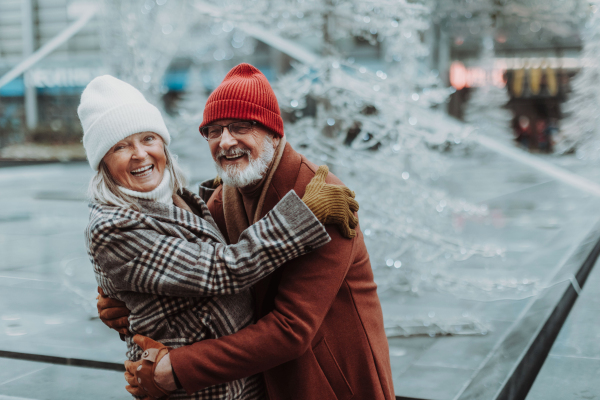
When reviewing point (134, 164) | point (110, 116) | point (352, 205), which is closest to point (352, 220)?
point (352, 205)

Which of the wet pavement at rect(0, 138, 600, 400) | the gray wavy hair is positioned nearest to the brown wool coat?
the gray wavy hair

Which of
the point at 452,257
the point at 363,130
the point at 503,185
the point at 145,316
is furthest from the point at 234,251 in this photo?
the point at 503,185

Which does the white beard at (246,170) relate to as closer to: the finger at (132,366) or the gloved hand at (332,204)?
the gloved hand at (332,204)

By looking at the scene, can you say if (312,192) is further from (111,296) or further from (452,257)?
(452,257)

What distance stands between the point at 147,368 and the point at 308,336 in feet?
1.66

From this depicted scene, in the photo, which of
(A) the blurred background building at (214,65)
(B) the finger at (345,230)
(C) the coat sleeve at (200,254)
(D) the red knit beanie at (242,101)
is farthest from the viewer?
(A) the blurred background building at (214,65)

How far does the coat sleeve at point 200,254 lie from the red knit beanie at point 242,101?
37 centimetres

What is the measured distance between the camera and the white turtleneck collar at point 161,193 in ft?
6.41

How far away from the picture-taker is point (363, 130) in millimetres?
5047

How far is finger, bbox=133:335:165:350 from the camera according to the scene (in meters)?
1.84

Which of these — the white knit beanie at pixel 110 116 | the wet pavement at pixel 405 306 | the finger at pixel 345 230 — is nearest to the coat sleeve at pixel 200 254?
the finger at pixel 345 230

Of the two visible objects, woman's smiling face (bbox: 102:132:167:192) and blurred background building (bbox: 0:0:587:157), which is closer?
woman's smiling face (bbox: 102:132:167:192)

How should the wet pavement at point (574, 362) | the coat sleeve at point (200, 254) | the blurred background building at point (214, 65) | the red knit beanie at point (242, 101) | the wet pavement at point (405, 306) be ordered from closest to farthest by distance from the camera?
the coat sleeve at point (200, 254) → the red knit beanie at point (242, 101) → the wet pavement at point (574, 362) → the wet pavement at point (405, 306) → the blurred background building at point (214, 65)

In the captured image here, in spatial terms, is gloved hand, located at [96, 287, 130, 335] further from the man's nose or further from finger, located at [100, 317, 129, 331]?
the man's nose
